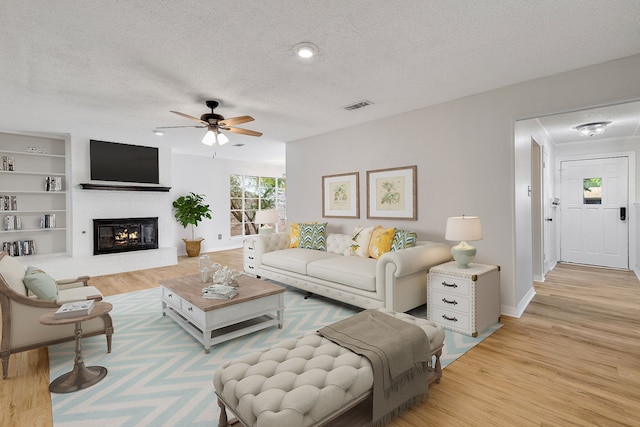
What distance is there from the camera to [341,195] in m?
5.16

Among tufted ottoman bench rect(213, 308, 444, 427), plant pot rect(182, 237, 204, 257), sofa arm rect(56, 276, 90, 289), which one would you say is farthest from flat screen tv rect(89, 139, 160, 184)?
tufted ottoman bench rect(213, 308, 444, 427)

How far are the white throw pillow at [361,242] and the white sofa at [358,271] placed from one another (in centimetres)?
11

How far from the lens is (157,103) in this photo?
3.77m

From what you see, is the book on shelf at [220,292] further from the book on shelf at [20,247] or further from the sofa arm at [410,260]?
the book on shelf at [20,247]

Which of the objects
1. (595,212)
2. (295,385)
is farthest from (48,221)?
(595,212)

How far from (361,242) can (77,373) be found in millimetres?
3156

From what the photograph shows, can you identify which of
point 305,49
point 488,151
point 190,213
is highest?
point 305,49

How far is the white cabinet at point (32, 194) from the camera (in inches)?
200

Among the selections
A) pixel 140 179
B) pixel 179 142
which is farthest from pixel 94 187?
pixel 179 142

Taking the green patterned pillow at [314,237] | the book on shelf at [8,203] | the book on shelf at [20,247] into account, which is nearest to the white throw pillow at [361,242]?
the green patterned pillow at [314,237]

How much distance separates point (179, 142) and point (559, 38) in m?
6.07

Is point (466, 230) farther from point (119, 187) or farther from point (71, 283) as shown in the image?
point (119, 187)

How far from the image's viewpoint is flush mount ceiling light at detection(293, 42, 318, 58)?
96.0 inches

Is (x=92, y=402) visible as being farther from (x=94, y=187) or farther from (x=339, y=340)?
(x=94, y=187)
